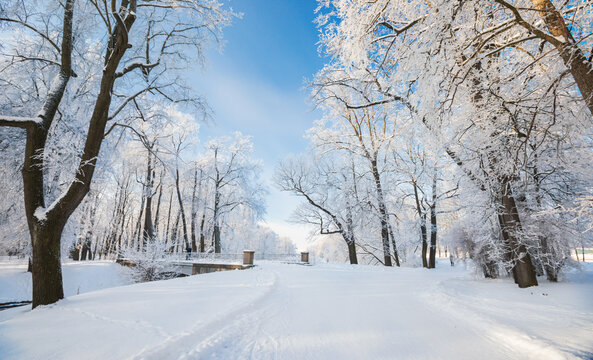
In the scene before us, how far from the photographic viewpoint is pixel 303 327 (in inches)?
146

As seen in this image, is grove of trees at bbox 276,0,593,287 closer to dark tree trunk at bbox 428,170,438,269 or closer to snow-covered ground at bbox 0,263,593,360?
snow-covered ground at bbox 0,263,593,360

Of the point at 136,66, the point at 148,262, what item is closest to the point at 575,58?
the point at 136,66

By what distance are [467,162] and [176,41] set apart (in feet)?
31.1

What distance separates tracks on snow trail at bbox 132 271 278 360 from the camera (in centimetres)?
262

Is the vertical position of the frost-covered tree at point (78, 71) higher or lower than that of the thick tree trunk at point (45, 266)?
higher

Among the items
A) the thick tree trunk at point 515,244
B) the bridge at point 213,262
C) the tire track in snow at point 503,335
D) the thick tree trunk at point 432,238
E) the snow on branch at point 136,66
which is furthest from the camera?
the thick tree trunk at point 432,238

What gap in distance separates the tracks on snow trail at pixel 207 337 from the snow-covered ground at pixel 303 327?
0.01 m

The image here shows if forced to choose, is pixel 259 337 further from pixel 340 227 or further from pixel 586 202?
pixel 340 227

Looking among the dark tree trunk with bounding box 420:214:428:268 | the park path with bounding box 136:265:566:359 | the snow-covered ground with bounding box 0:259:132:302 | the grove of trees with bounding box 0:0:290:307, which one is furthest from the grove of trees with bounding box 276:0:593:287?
the snow-covered ground with bounding box 0:259:132:302

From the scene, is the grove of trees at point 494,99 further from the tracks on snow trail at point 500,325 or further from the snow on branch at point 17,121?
the snow on branch at point 17,121

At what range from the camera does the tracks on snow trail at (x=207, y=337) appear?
262cm

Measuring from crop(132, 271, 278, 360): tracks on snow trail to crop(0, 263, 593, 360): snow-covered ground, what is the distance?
1 centimetres

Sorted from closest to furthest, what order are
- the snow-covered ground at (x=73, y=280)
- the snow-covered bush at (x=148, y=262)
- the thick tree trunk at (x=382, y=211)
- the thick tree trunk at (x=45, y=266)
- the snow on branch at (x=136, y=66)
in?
1. the thick tree trunk at (x=45, y=266)
2. the snow on branch at (x=136, y=66)
3. the snow-covered ground at (x=73, y=280)
4. the snow-covered bush at (x=148, y=262)
5. the thick tree trunk at (x=382, y=211)

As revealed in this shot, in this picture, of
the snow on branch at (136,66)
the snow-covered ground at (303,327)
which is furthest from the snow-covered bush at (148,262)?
the snow on branch at (136,66)
